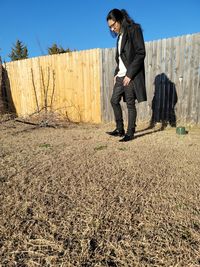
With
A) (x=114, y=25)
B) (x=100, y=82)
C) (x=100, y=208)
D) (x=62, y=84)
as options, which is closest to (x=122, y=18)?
(x=114, y=25)

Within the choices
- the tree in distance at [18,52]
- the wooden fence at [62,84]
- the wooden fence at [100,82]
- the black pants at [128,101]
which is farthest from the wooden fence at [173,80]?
the tree in distance at [18,52]

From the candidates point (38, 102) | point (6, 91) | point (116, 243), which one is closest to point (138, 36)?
point (116, 243)

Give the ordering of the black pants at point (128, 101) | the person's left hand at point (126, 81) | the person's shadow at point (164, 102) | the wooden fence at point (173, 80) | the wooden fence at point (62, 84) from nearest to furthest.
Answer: the person's left hand at point (126, 81) → the black pants at point (128, 101) → the wooden fence at point (173, 80) → the person's shadow at point (164, 102) → the wooden fence at point (62, 84)

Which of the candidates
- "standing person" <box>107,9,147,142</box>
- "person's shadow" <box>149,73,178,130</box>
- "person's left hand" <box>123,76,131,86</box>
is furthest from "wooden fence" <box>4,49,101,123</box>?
"person's left hand" <box>123,76,131,86</box>

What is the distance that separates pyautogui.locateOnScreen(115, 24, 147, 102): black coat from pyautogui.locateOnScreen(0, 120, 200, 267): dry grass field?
37.8 inches

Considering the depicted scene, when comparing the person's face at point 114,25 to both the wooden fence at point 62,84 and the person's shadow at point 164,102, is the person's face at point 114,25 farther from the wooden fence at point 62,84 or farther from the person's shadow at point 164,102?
the wooden fence at point 62,84

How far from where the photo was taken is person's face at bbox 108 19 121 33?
304 centimetres

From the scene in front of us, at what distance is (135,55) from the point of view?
3.05 m

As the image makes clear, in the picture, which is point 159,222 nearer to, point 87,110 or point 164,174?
Result: point 164,174

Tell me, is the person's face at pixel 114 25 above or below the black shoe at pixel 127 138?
above

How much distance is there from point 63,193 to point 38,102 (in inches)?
214

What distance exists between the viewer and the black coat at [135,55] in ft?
9.73

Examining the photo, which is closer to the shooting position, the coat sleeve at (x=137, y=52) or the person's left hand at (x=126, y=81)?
the coat sleeve at (x=137, y=52)

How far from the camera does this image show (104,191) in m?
1.68
